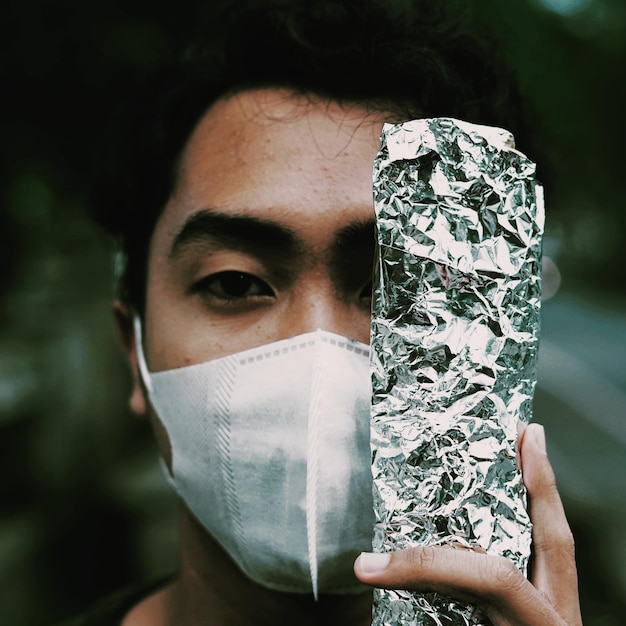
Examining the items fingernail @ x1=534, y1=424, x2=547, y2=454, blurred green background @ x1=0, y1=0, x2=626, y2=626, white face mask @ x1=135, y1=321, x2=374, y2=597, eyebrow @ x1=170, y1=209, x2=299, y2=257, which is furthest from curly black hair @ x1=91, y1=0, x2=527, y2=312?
blurred green background @ x1=0, y1=0, x2=626, y2=626

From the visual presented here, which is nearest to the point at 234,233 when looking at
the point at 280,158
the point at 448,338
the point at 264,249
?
the point at 264,249

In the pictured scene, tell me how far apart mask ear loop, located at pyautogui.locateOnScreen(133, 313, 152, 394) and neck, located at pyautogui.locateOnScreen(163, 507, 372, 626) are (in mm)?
341

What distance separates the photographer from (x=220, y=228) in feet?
4.39

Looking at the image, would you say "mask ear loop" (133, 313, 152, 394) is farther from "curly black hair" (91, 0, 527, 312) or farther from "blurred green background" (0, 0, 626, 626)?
"blurred green background" (0, 0, 626, 626)

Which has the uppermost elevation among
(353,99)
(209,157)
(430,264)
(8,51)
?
(8,51)

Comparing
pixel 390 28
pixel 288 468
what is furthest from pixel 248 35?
pixel 288 468

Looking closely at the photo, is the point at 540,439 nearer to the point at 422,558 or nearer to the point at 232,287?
the point at 422,558

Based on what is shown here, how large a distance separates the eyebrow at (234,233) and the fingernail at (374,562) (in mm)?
601

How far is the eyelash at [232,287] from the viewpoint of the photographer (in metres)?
1.34

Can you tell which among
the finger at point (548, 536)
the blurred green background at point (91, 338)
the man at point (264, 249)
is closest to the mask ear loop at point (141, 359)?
the man at point (264, 249)

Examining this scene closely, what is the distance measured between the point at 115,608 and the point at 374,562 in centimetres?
116

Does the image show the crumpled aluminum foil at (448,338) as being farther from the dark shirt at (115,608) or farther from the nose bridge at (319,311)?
the dark shirt at (115,608)

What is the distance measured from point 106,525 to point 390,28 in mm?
4782

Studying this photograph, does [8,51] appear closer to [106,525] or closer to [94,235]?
[94,235]
